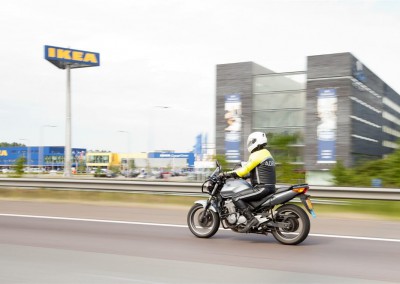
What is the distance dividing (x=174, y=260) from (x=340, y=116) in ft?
148

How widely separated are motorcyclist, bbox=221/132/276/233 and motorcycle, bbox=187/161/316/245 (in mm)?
74

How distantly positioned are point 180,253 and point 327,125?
1743 inches

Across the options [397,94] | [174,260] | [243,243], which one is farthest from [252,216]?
[397,94]

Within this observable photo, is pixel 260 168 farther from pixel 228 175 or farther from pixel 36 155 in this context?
pixel 36 155

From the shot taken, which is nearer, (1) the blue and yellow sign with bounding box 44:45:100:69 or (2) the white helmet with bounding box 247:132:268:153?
(2) the white helmet with bounding box 247:132:268:153

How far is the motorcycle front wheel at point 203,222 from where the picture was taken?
27.8 feet

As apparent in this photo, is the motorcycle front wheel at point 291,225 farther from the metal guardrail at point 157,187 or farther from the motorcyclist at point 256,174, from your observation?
the metal guardrail at point 157,187

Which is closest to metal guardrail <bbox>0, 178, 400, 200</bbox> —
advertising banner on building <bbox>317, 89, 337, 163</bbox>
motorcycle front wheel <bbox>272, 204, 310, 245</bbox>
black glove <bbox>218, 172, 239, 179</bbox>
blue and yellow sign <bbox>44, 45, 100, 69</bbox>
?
motorcycle front wheel <bbox>272, 204, 310, 245</bbox>

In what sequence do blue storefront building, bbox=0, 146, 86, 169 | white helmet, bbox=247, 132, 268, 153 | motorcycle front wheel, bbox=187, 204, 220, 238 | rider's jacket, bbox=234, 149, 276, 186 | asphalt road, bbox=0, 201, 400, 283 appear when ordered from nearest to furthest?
asphalt road, bbox=0, 201, 400, 283, rider's jacket, bbox=234, 149, 276, 186, white helmet, bbox=247, 132, 268, 153, motorcycle front wheel, bbox=187, 204, 220, 238, blue storefront building, bbox=0, 146, 86, 169

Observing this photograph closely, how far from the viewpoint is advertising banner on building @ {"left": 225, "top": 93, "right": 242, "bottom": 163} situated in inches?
2100

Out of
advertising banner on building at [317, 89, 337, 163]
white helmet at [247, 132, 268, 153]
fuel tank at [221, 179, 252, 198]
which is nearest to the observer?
white helmet at [247, 132, 268, 153]

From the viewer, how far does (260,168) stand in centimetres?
792

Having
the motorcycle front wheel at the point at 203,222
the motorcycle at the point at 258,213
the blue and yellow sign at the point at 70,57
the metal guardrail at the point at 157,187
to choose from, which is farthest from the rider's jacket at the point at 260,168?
the blue and yellow sign at the point at 70,57

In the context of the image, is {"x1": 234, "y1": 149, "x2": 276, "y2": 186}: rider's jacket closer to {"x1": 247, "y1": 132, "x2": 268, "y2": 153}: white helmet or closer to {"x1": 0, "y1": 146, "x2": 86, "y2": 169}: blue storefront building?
{"x1": 247, "y1": 132, "x2": 268, "y2": 153}: white helmet
